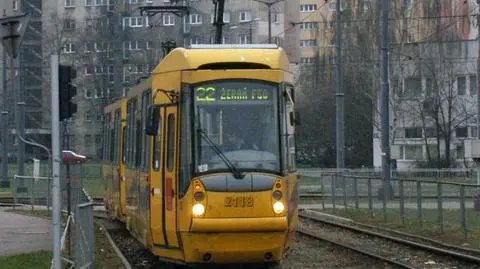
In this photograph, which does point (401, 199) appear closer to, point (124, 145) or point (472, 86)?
point (124, 145)

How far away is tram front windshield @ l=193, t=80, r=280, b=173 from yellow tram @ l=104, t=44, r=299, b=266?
1 cm

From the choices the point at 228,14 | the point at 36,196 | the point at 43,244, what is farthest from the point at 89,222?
the point at 228,14

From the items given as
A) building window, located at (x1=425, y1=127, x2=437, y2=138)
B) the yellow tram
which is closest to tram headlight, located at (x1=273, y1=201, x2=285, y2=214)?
the yellow tram

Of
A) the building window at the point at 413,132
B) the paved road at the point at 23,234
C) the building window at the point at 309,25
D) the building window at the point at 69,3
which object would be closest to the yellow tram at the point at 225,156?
the paved road at the point at 23,234

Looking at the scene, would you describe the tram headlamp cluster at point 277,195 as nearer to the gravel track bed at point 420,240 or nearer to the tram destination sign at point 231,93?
the tram destination sign at point 231,93

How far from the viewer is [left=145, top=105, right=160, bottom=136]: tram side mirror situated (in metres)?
13.3

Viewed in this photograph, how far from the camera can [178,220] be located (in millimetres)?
12961

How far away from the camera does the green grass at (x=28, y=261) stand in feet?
47.8

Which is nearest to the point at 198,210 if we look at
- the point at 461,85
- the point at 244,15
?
the point at 461,85

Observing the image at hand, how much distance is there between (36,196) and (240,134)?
22514 mm

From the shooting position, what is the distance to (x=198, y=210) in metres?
12.6

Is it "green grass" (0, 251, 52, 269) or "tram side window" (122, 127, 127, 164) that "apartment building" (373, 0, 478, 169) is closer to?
"tram side window" (122, 127, 127, 164)

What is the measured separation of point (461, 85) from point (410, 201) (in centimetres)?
4253

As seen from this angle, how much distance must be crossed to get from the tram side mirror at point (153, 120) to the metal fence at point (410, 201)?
853 cm
